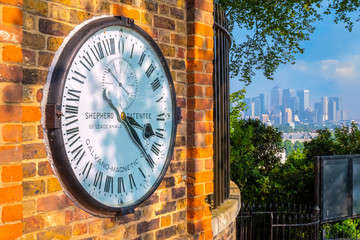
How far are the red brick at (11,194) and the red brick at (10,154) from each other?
0.47 feet

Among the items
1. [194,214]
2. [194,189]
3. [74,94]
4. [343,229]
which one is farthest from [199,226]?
[343,229]

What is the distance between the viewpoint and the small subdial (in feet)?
8.29

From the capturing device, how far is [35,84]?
2.17 m

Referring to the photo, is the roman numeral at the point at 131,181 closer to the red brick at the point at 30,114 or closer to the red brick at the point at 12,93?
the red brick at the point at 30,114

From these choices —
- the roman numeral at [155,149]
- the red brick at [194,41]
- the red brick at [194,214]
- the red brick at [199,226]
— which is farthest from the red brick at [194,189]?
the red brick at [194,41]

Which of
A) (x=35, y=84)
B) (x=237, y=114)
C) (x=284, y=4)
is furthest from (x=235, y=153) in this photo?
(x=35, y=84)

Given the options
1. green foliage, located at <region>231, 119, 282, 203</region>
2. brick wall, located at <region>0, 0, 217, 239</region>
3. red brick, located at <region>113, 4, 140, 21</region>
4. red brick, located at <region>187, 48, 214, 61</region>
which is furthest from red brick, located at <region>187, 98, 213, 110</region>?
green foliage, located at <region>231, 119, 282, 203</region>

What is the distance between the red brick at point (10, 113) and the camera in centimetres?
197

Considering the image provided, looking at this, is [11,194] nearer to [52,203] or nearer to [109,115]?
[52,203]

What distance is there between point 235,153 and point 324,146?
2.47 meters

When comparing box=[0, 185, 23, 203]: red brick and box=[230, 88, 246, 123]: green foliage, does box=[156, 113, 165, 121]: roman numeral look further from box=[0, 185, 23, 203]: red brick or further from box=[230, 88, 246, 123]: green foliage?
box=[230, 88, 246, 123]: green foliage

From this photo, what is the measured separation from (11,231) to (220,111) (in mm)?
2747

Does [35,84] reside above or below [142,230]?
above

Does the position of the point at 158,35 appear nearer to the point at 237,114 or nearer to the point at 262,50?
the point at 237,114
